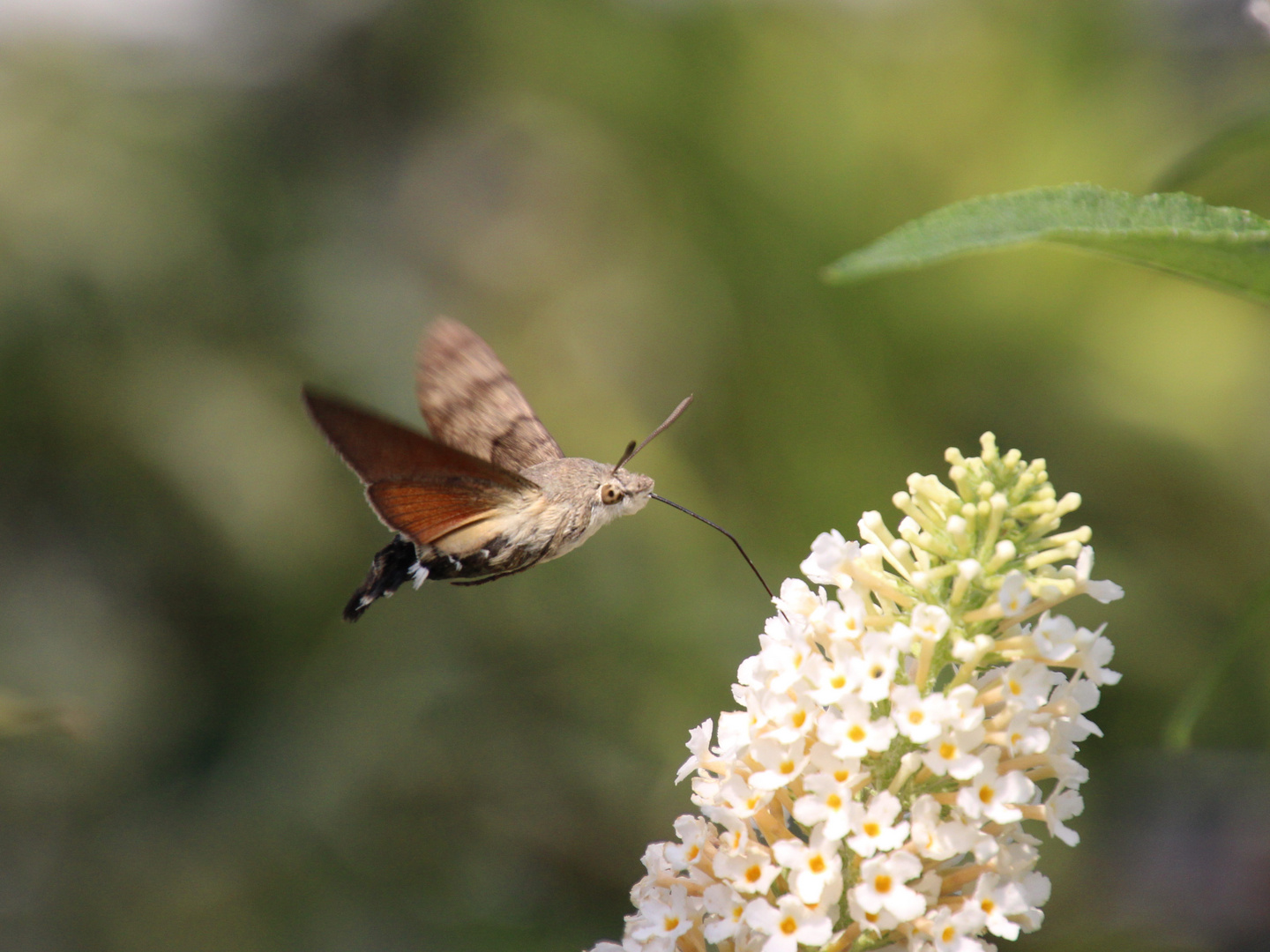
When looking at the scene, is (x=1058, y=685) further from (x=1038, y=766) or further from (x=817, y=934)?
(x=817, y=934)

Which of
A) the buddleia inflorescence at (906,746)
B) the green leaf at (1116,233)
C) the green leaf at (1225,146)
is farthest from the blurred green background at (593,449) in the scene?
the green leaf at (1116,233)

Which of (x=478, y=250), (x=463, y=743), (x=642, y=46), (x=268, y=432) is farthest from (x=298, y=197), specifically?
(x=463, y=743)

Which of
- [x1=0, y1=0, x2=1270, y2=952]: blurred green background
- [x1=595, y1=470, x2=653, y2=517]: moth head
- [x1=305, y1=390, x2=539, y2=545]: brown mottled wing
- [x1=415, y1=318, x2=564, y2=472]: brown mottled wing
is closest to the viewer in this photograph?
[x1=305, y1=390, x2=539, y2=545]: brown mottled wing

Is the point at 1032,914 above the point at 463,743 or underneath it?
underneath

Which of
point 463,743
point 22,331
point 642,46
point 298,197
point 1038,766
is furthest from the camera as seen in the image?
point 298,197

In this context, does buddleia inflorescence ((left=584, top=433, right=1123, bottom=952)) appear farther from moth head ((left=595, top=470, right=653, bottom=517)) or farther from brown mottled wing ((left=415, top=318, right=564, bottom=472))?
brown mottled wing ((left=415, top=318, right=564, bottom=472))

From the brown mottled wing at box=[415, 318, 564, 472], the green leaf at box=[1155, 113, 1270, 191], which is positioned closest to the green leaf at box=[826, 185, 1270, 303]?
the green leaf at box=[1155, 113, 1270, 191]

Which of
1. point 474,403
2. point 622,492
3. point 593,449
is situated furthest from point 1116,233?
point 593,449

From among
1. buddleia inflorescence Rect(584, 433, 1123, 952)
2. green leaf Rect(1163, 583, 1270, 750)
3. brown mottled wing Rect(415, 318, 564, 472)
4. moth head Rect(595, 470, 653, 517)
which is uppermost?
brown mottled wing Rect(415, 318, 564, 472)

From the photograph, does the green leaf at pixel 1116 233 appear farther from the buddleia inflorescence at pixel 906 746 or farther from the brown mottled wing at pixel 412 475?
the brown mottled wing at pixel 412 475
